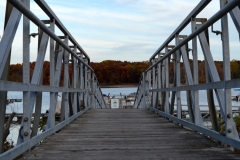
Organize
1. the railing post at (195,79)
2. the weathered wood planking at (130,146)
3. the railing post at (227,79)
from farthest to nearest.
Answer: the railing post at (195,79)
the weathered wood planking at (130,146)
the railing post at (227,79)

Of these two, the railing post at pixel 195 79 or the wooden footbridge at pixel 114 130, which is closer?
the wooden footbridge at pixel 114 130

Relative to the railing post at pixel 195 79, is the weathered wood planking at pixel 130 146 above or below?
below

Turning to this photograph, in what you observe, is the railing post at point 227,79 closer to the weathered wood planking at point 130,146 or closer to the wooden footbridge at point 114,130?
the wooden footbridge at point 114,130

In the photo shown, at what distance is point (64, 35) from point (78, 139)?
1.84 metres

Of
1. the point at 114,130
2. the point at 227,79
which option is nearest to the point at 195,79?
the point at 227,79

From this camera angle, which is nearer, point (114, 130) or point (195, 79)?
point (195, 79)

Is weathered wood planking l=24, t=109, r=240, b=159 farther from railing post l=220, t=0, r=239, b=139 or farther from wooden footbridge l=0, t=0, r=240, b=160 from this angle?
railing post l=220, t=0, r=239, b=139

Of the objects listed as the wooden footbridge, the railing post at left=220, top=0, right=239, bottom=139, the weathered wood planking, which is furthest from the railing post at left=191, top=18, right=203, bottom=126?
the railing post at left=220, top=0, right=239, bottom=139

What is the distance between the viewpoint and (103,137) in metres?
3.95

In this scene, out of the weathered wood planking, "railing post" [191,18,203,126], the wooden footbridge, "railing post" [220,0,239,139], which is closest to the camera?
the wooden footbridge

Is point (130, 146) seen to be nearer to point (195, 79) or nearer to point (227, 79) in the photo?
point (195, 79)

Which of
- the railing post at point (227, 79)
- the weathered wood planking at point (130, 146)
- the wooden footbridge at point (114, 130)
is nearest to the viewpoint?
the wooden footbridge at point (114, 130)

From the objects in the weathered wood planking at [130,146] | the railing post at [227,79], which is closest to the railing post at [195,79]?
the weathered wood planking at [130,146]

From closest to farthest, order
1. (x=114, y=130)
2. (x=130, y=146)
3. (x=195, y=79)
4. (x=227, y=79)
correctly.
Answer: (x=227, y=79) < (x=130, y=146) < (x=195, y=79) < (x=114, y=130)
